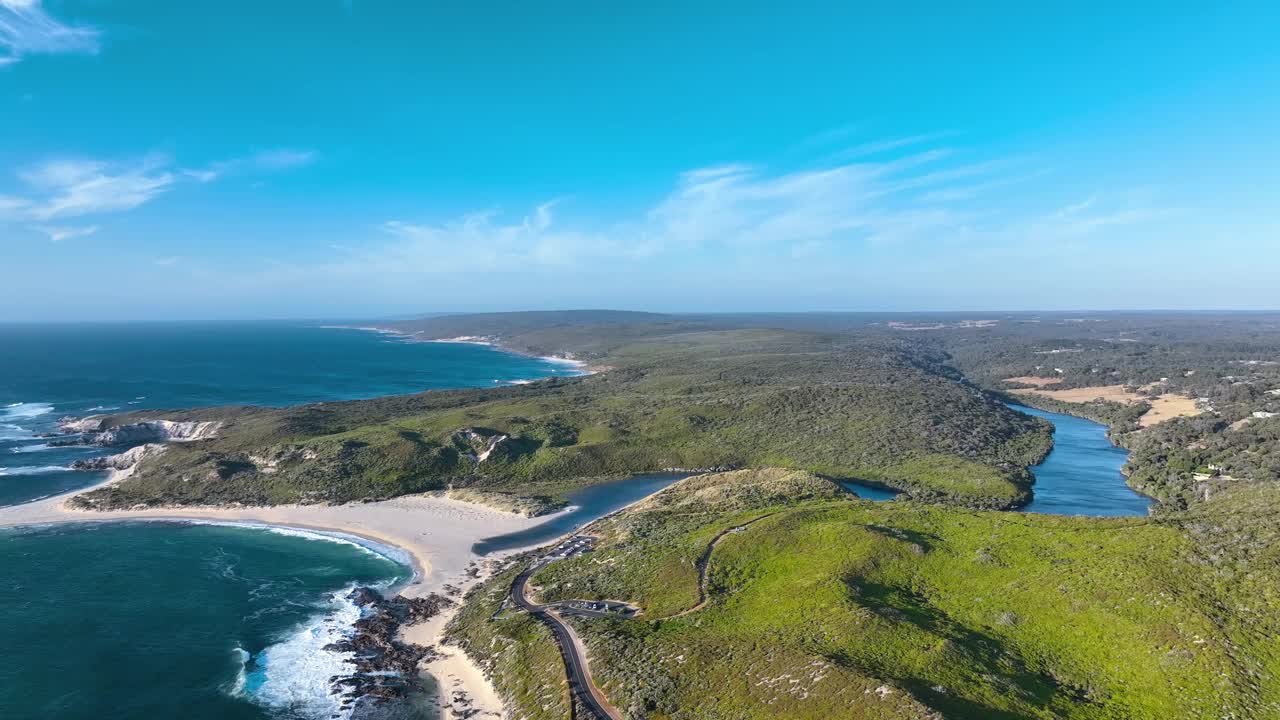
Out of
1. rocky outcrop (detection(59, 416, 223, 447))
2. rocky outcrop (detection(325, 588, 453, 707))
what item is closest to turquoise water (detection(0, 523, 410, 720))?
rocky outcrop (detection(325, 588, 453, 707))

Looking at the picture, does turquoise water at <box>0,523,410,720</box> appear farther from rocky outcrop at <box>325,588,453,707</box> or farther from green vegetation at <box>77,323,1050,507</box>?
green vegetation at <box>77,323,1050,507</box>

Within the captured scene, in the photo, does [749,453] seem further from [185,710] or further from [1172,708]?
[185,710]

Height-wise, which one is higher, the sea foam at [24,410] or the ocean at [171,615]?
the sea foam at [24,410]

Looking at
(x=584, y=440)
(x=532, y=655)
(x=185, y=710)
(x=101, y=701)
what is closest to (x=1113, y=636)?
(x=532, y=655)

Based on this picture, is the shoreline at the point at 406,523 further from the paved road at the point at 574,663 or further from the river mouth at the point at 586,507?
the paved road at the point at 574,663

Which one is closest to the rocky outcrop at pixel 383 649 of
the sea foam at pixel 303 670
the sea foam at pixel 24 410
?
the sea foam at pixel 303 670

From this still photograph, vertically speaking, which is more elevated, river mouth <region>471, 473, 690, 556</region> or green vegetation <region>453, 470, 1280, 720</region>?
green vegetation <region>453, 470, 1280, 720</region>

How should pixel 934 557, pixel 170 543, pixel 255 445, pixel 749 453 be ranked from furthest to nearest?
pixel 749 453 < pixel 255 445 < pixel 170 543 < pixel 934 557
